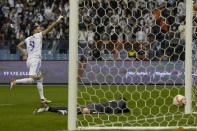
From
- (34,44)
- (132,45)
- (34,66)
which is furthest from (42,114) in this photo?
(34,44)

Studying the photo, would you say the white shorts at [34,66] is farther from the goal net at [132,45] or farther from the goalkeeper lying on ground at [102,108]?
the goalkeeper lying on ground at [102,108]

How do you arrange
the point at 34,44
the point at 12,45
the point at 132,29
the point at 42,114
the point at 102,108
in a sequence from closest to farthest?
1. the point at 102,108
2. the point at 42,114
3. the point at 132,29
4. the point at 34,44
5. the point at 12,45

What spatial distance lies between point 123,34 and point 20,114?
2.60 metres

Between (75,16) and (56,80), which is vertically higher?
(75,16)

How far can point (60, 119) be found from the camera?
32.2 ft

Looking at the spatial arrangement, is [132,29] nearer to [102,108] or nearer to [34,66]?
[102,108]

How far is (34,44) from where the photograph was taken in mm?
13977

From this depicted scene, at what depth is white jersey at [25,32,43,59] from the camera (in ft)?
45.5

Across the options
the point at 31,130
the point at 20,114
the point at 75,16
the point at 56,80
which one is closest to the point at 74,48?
the point at 75,16

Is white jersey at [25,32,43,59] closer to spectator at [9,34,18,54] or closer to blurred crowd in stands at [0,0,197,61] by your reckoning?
blurred crowd in stands at [0,0,197,61]

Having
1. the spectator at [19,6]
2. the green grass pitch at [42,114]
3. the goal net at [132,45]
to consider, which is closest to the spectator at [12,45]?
the spectator at [19,6]

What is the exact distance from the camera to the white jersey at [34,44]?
45.5ft

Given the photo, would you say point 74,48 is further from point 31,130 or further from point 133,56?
point 133,56

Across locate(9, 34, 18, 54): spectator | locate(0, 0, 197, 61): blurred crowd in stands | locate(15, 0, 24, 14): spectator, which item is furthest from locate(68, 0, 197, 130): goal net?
locate(15, 0, 24, 14): spectator
